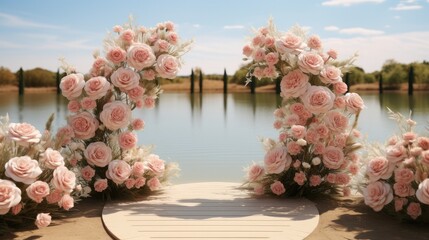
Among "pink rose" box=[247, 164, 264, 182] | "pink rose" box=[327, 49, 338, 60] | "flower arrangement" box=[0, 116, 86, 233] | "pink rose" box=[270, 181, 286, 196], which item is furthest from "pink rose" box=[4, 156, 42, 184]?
"pink rose" box=[327, 49, 338, 60]

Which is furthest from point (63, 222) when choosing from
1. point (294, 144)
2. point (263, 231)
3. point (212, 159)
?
point (212, 159)

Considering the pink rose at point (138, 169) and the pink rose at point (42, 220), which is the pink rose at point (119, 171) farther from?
the pink rose at point (42, 220)

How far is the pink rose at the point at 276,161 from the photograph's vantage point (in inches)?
Answer: 196

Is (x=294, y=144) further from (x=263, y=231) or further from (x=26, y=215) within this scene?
(x=26, y=215)

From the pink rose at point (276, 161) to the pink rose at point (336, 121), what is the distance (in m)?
0.54

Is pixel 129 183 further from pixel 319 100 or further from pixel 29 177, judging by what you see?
pixel 319 100

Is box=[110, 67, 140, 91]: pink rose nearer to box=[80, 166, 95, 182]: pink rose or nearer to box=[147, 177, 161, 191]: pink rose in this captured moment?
box=[80, 166, 95, 182]: pink rose

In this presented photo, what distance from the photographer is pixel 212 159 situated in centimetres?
787

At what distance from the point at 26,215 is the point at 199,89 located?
2410cm

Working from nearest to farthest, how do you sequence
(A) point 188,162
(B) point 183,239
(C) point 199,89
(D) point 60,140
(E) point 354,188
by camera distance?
(B) point 183,239 → (D) point 60,140 → (E) point 354,188 → (A) point 188,162 → (C) point 199,89

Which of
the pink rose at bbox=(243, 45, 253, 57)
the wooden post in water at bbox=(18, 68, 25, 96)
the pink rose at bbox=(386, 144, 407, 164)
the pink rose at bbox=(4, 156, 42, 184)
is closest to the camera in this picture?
the pink rose at bbox=(4, 156, 42, 184)

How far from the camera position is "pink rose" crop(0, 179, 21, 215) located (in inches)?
150

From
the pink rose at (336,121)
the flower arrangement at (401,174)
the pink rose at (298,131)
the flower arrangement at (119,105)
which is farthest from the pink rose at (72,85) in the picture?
the flower arrangement at (401,174)

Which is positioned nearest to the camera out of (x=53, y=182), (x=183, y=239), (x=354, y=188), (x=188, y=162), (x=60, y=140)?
(x=183, y=239)
